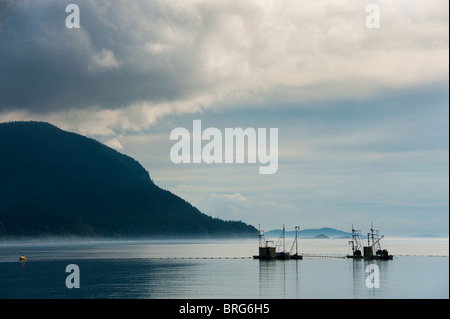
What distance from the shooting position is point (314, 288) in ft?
401

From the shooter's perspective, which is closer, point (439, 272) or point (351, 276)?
point (351, 276)
